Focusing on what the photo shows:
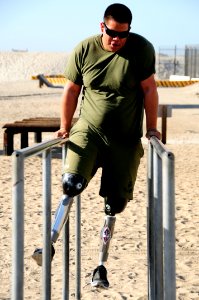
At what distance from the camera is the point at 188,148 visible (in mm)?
11508

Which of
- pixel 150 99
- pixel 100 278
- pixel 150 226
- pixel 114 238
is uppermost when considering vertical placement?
pixel 150 99

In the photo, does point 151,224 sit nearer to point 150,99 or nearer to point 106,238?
point 106,238

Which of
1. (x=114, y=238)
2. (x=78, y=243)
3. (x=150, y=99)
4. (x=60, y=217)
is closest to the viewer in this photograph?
(x=60, y=217)

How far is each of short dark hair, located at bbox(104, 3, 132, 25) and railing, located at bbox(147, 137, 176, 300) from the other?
0.63 metres

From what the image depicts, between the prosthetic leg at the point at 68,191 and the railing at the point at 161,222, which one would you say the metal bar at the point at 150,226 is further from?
the prosthetic leg at the point at 68,191

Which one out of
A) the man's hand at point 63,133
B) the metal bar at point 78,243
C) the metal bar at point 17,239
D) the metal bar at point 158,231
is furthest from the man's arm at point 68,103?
the metal bar at point 17,239

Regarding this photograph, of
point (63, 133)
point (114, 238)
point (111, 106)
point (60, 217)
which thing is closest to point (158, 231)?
point (60, 217)

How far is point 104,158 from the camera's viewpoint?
12.2 feet

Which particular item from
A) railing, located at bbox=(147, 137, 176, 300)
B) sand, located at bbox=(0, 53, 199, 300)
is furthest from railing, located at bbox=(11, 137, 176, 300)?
sand, located at bbox=(0, 53, 199, 300)

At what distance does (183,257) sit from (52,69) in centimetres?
6287

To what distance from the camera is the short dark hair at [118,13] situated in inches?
138

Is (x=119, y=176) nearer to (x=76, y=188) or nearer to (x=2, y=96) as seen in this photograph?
(x=76, y=188)

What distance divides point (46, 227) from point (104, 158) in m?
0.71

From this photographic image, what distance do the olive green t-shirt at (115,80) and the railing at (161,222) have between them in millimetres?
286
